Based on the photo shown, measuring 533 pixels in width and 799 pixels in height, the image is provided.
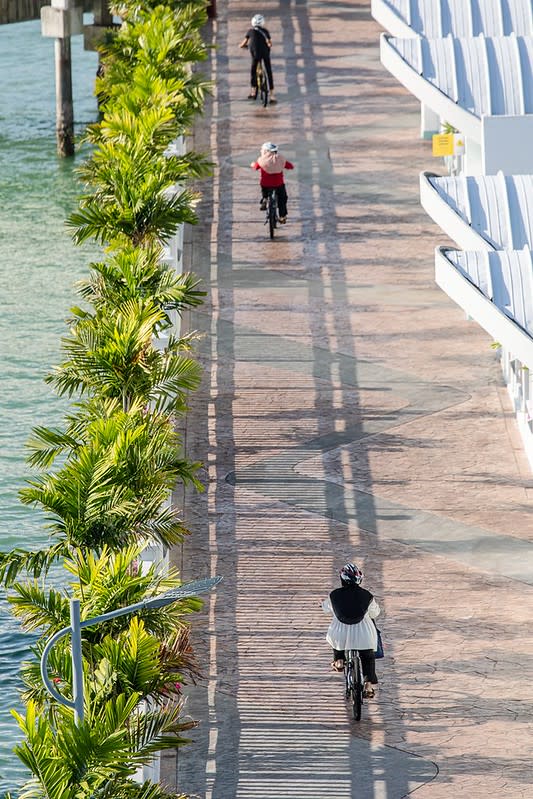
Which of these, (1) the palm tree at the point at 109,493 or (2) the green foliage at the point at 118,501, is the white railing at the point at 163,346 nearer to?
(2) the green foliage at the point at 118,501

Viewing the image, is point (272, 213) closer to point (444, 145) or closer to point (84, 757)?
point (444, 145)

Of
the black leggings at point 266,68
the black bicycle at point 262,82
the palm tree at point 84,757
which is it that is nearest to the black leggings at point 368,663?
the palm tree at point 84,757

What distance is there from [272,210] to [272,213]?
5.1 inches

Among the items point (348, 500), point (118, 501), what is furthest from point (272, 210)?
point (118, 501)

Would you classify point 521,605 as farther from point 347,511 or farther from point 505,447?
point 505,447

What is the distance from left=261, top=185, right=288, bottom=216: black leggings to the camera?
28.7m

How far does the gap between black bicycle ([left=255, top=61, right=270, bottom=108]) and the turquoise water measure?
4.64 meters

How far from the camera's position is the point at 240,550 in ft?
60.5

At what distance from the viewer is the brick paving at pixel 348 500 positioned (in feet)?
48.2

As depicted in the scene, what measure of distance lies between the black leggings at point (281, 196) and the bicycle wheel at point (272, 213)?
9cm

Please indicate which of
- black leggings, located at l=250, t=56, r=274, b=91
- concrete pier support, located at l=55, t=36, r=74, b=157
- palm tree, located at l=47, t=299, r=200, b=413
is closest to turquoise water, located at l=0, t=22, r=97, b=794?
concrete pier support, located at l=55, t=36, r=74, b=157

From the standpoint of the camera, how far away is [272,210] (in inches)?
1141

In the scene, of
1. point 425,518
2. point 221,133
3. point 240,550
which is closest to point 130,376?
point 240,550

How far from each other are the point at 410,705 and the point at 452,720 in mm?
439
